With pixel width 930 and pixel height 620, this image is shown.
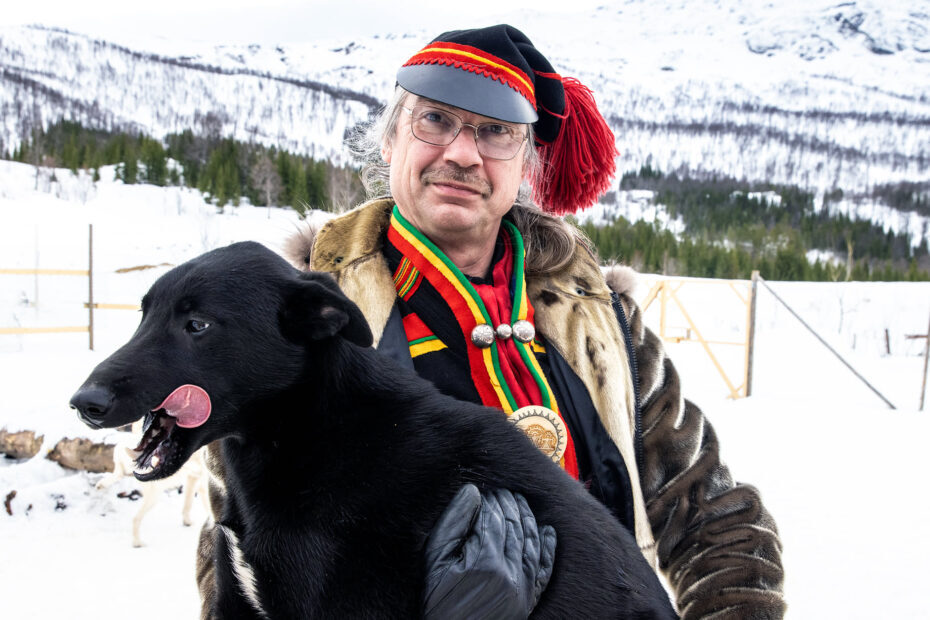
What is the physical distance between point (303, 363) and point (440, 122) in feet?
2.99

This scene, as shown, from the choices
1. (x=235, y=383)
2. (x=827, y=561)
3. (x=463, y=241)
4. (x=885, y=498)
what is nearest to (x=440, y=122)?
(x=463, y=241)

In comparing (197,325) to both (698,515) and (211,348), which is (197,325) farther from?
(698,515)

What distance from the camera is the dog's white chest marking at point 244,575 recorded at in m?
1.51

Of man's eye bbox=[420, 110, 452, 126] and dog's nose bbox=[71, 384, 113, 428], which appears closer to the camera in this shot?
dog's nose bbox=[71, 384, 113, 428]

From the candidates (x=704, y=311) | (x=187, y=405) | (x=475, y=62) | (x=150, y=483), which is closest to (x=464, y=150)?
(x=475, y=62)

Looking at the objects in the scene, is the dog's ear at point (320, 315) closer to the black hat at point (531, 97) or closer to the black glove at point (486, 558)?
the black glove at point (486, 558)

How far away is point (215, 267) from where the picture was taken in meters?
1.55

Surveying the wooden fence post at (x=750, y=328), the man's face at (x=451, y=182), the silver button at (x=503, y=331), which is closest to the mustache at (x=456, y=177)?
Result: the man's face at (x=451, y=182)

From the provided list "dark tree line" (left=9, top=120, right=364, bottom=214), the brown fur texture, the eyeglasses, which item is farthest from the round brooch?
"dark tree line" (left=9, top=120, right=364, bottom=214)

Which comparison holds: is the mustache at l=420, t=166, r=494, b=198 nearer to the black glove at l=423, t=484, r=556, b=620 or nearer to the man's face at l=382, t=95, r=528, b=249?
the man's face at l=382, t=95, r=528, b=249

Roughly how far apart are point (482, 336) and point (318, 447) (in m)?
0.66

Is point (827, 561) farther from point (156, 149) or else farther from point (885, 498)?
point (156, 149)

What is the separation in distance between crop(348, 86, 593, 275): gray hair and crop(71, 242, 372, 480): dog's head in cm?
84

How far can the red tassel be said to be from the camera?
2420mm
